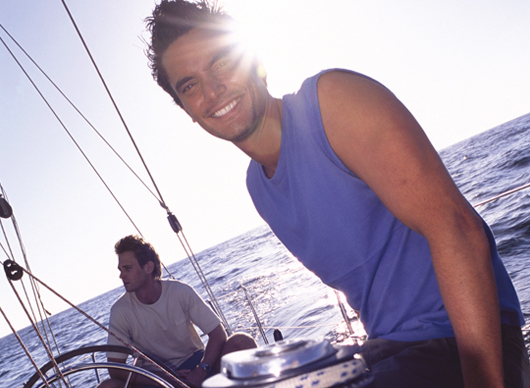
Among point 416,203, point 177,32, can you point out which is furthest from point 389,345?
→ point 177,32

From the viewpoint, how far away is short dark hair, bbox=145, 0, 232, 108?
1.25m

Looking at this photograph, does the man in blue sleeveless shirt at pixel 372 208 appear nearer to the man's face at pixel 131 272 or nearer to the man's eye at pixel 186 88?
the man's eye at pixel 186 88

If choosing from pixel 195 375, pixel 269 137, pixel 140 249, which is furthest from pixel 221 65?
pixel 140 249

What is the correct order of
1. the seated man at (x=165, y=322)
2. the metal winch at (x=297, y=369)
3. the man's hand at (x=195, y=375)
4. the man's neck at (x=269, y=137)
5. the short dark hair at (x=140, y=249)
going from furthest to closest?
the short dark hair at (x=140, y=249) < the seated man at (x=165, y=322) < the man's hand at (x=195, y=375) < the man's neck at (x=269, y=137) < the metal winch at (x=297, y=369)

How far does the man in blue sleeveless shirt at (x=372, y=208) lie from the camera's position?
25.6 inches

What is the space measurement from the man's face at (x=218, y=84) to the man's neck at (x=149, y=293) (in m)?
2.04

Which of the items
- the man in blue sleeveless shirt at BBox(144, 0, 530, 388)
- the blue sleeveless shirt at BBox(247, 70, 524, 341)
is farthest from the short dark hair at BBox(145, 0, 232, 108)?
the blue sleeveless shirt at BBox(247, 70, 524, 341)

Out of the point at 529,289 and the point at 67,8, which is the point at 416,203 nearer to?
the point at 67,8

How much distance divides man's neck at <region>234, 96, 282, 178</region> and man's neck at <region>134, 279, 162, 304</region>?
211 centimetres

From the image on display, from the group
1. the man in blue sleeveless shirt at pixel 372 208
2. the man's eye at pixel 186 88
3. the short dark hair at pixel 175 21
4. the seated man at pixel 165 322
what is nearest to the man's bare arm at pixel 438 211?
the man in blue sleeveless shirt at pixel 372 208

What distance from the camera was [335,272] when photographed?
38.1 inches

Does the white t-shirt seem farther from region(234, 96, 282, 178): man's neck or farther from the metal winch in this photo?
the metal winch

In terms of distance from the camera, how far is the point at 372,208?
2.78 feet

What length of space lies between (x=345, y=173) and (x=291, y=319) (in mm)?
7355
